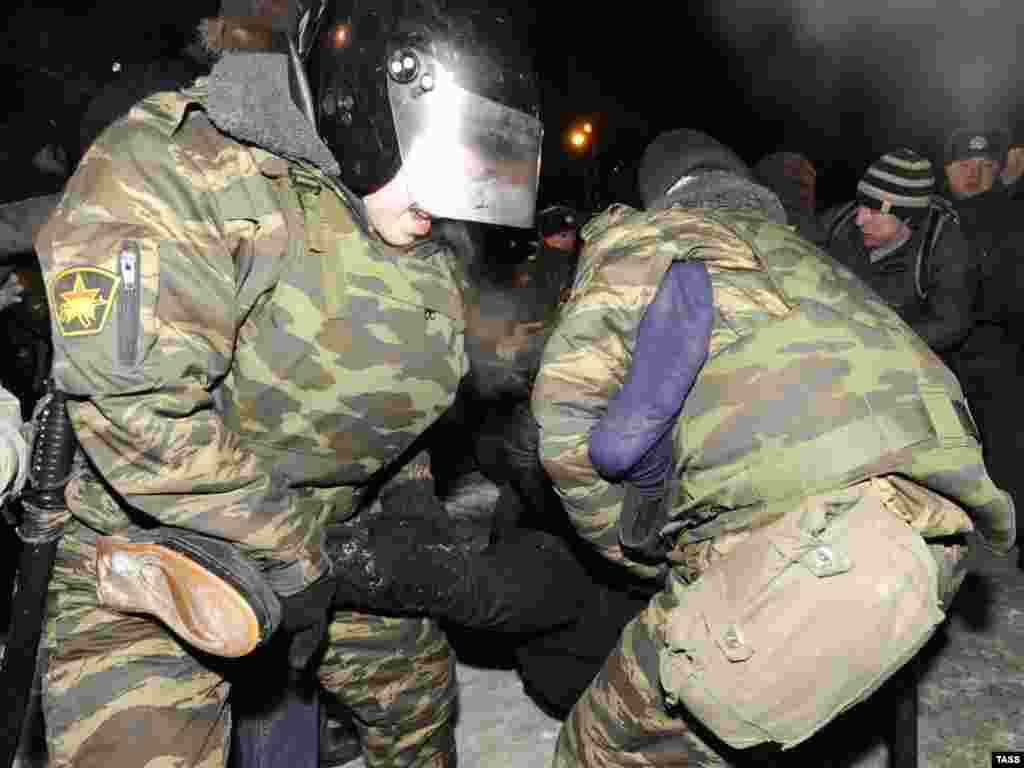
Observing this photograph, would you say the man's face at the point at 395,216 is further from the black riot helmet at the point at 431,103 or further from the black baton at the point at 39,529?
the black baton at the point at 39,529

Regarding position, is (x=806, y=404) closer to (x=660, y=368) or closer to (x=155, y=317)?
(x=660, y=368)

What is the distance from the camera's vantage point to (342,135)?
2.08 meters

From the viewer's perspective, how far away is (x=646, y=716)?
2070 millimetres

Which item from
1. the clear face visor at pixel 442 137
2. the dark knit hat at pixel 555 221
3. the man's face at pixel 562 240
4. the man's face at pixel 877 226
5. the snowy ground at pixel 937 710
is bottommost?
the snowy ground at pixel 937 710

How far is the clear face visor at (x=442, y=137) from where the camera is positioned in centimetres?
202

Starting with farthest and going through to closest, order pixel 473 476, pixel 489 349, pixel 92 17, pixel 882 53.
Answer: pixel 882 53 → pixel 92 17 → pixel 473 476 → pixel 489 349

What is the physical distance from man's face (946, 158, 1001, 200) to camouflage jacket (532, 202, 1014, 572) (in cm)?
322

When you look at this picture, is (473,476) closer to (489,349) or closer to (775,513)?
(489,349)

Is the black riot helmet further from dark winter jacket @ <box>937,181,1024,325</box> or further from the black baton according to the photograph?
dark winter jacket @ <box>937,181,1024,325</box>

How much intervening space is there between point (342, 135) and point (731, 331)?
1007mm

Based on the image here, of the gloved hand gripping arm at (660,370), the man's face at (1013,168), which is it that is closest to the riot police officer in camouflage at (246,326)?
the gloved hand gripping arm at (660,370)

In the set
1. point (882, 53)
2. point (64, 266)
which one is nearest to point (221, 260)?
point (64, 266)

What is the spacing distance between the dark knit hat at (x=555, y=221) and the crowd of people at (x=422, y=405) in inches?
86.9

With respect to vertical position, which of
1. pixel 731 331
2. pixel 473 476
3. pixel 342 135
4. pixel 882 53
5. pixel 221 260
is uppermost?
pixel 342 135
